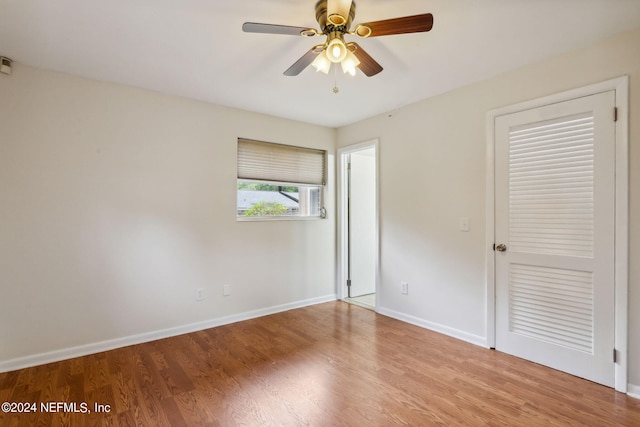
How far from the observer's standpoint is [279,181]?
12.7 feet

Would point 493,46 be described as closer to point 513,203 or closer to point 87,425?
point 513,203

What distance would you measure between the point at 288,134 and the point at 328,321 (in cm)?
233

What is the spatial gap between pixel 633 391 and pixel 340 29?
2.96 m

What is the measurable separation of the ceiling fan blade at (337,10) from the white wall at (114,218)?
213cm

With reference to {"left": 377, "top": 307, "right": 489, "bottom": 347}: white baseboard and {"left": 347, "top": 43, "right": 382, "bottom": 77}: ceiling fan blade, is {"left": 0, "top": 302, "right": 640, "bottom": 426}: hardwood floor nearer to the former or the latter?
{"left": 377, "top": 307, "right": 489, "bottom": 347}: white baseboard

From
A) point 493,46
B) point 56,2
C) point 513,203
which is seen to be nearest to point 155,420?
point 56,2

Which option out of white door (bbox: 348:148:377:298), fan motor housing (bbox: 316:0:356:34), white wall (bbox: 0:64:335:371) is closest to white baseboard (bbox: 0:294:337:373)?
white wall (bbox: 0:64:335:371)

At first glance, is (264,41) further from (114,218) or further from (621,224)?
(621,224)

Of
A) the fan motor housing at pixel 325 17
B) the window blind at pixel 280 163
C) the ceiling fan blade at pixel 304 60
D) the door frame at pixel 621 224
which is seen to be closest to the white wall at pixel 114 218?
the window blind at pixel 280 163

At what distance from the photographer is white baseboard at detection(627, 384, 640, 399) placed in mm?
2008

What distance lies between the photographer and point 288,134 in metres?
3.91

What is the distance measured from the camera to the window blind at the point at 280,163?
3.60m

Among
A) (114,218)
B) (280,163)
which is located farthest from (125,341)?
(280,163)

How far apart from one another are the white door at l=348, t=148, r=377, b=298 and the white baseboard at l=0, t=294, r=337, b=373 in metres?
Result: 1.02
